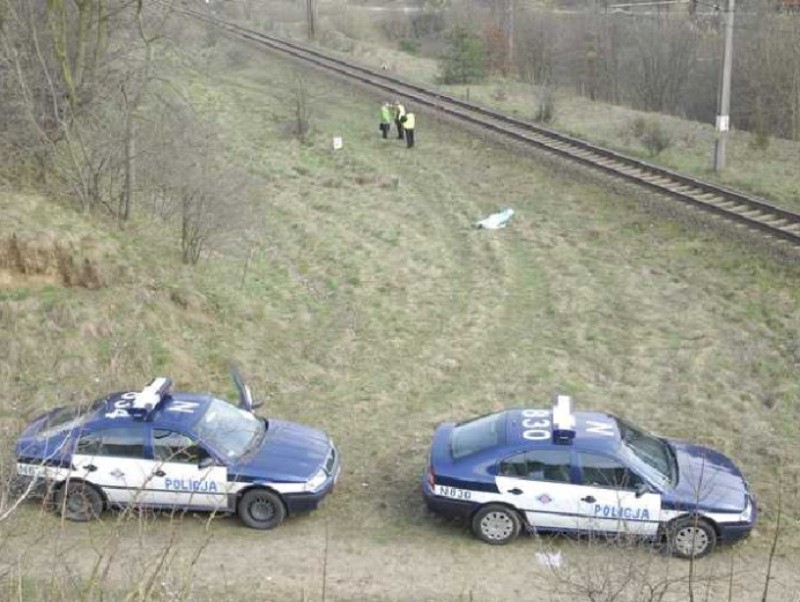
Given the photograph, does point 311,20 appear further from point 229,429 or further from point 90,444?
point 90,444

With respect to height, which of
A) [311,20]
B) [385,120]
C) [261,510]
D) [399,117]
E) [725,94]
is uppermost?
[311,20]

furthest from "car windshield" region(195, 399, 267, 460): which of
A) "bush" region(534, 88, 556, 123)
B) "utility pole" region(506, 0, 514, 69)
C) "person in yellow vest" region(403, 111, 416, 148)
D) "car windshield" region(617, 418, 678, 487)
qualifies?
"utility pole" region(506, 0, 514, 69)

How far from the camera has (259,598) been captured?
9.34 metres

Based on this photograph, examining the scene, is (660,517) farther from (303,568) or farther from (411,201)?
(411,201)

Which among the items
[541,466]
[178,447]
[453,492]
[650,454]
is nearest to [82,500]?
[178,447]

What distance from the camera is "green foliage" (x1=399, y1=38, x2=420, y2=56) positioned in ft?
190

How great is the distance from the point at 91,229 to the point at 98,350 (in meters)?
2.56

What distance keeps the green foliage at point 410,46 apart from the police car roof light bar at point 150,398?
1912 inches

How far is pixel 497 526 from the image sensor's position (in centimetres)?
1042

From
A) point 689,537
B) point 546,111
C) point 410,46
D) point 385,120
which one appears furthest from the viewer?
point 410,46

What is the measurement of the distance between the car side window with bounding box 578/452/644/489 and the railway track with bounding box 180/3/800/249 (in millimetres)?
9738

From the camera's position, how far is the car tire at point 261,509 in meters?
10.6

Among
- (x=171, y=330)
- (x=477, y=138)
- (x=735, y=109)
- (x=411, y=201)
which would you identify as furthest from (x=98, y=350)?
(x=735, y=109)

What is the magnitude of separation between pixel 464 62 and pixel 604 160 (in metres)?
16.0
